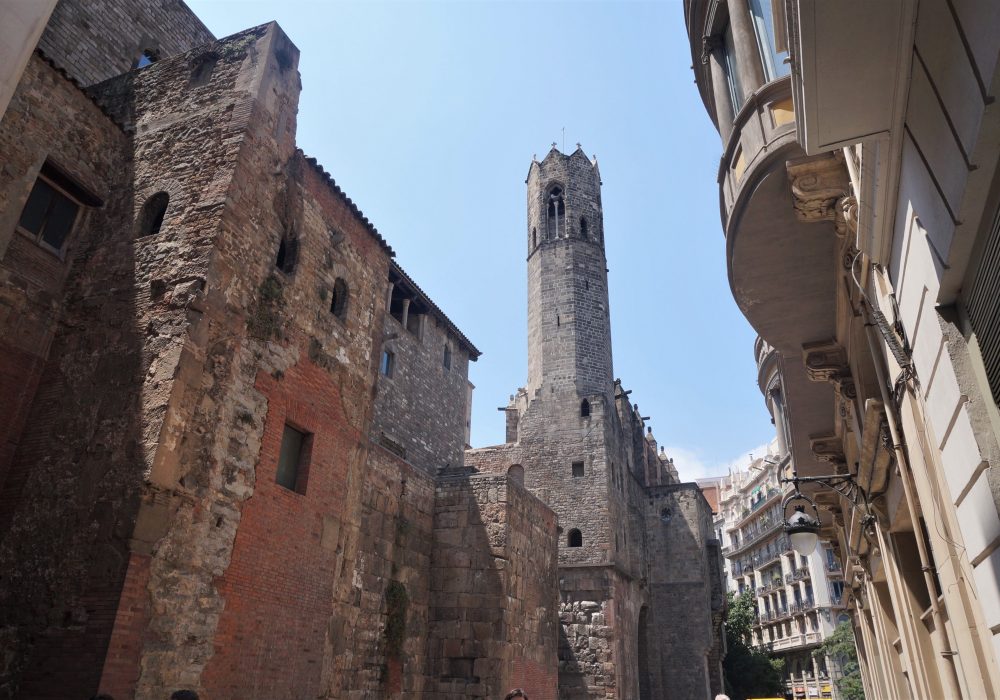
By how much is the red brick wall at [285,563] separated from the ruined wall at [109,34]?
7477 mm

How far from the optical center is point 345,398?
10656 millimetres

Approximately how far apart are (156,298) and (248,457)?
87.9 inches

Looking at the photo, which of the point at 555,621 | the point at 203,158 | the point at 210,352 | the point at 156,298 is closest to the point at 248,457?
the point at 210,352

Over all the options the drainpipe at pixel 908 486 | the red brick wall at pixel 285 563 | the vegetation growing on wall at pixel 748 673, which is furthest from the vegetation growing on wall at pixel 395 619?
the vegetation growing on wall at pixel 748 673

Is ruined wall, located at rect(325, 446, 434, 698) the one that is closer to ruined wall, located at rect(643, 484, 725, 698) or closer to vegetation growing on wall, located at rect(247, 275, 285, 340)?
vegetation growing on wall, located at rect(247, 275, 285, 340)

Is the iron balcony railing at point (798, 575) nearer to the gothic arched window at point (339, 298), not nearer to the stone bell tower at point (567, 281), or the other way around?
the stone bell tower at point (567, 281)

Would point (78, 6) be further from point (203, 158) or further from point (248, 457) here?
point (248, 457)

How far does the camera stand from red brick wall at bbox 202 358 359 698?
7.89 metres

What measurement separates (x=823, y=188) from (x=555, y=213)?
26.2 meters

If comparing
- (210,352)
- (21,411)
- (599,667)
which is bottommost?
(599,667)

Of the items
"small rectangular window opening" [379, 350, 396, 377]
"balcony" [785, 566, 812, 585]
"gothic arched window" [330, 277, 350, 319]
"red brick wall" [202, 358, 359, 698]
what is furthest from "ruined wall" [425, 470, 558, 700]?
"balcony" [785, 566, 812, 585]

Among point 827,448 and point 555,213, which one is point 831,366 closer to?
point 827,448

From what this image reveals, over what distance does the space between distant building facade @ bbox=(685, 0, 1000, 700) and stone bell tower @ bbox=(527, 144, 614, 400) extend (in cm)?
1944

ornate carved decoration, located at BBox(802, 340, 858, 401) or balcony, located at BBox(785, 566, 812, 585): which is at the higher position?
balcony, located at BBox(785, 566, 812, 585)
